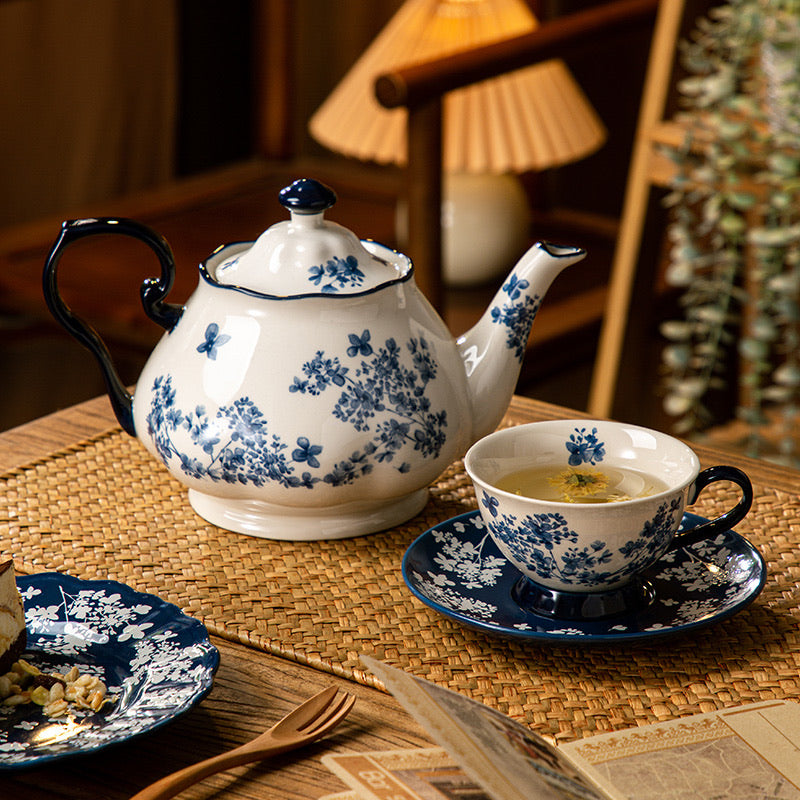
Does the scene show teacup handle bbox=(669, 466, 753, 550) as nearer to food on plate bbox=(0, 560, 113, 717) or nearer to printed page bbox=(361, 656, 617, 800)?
printed page bbox=(361, 656, 617, 800)

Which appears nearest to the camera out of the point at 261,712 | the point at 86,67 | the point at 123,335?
the point at 261,712

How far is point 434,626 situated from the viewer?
638 mm

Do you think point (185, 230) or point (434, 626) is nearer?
point (434, 626)

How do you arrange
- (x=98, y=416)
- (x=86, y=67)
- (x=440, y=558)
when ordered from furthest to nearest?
(x=86, y=67) < (x=98, y=416) < (x=440, y=558)

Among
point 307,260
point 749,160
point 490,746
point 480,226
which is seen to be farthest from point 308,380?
point 480,226

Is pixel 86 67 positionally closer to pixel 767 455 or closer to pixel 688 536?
pixel 767 455

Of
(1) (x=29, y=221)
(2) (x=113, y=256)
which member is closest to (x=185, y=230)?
(2) (x=113, y=256)

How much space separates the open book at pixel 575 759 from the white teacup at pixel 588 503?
9 cm

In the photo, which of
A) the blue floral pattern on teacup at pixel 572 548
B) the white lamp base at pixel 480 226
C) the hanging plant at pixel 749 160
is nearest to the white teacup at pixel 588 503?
the blue floral pattern on teacup at pixel 572 548

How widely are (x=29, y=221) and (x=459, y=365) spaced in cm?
181

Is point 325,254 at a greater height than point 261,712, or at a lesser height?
greater

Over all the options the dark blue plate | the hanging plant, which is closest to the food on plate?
the dark blue plate

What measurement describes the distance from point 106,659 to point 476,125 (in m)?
1.37

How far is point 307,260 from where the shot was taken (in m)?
0.71
